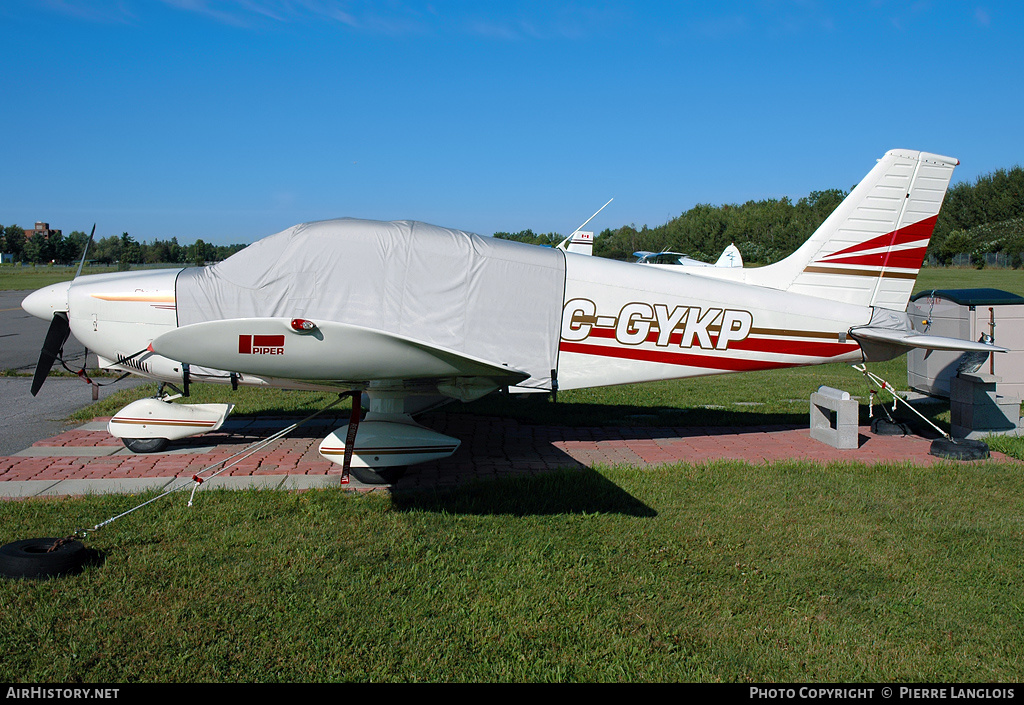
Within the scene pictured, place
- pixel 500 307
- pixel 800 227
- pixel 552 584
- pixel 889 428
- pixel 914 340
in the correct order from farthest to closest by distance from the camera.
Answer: pixel 800 227 < pixel 889 428 < pixel 914 340 < pixel 500 307 < pixel 552 584

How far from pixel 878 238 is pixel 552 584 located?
569 centimetres

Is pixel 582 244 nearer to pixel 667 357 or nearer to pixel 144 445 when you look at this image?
pixel 667 357

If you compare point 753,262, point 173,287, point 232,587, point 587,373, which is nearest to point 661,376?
point 587,373

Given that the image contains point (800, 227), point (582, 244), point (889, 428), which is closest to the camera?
point (889, 428)

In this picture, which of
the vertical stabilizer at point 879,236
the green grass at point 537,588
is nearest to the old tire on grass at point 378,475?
the green grass at point 537,588

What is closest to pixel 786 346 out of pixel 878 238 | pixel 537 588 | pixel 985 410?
pixel 878 238

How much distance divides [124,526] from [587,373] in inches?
162

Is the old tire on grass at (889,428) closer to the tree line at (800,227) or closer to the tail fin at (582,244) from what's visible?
the tail fin at (582,244)

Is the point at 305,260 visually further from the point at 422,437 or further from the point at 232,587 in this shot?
the point at 232,587

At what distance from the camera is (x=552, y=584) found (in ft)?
13.7

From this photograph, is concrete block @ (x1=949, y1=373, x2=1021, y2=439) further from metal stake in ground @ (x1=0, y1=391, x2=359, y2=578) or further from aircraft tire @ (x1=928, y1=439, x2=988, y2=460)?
metal stake in ground @ (x1=0, y1=391, x2=359, y2=578)

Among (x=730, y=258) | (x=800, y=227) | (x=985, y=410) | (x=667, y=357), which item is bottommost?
(x=985, y=410)

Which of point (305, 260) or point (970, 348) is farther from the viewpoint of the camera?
point (970, 348)

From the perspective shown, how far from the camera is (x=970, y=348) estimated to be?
6613mm
